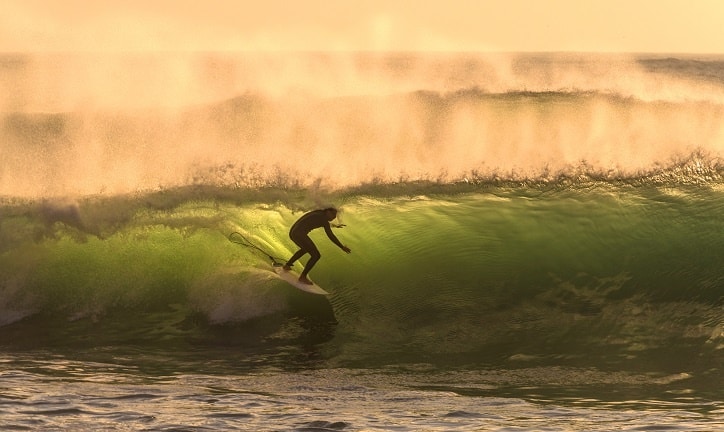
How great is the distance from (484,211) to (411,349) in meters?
3.43

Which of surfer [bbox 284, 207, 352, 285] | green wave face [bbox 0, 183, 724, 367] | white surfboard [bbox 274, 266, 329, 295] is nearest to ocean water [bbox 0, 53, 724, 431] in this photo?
green wave face [bbox 0, 183, 724, 367]

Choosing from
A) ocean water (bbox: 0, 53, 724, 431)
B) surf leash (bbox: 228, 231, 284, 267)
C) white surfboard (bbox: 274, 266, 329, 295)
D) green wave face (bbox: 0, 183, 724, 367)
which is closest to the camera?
ocean water (bbox: 0, 53, 724, 431)

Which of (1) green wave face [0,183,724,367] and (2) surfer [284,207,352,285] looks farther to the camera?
(2) surfer [284,207,352,285]

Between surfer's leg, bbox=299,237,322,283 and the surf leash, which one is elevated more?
the surf leash

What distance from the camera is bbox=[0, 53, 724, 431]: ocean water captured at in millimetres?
8945

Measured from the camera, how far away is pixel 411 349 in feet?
35.2

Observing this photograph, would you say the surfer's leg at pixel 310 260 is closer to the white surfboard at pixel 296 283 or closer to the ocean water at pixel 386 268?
the white surfboard at pixel 296 283

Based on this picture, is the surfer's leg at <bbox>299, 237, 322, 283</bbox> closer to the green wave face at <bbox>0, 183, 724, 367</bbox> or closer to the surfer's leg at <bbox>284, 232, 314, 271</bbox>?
the surfer's leg at <bbox>284, 232, 314, 271</bbox>

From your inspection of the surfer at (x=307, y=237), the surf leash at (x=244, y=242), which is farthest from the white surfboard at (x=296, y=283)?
the surf leash at (x=244, y=242)

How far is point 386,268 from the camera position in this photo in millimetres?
12586

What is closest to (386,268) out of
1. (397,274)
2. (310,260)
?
(397,274)

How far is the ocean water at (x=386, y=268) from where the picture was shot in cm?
895

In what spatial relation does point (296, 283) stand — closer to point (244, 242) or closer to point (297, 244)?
point (297, 244)

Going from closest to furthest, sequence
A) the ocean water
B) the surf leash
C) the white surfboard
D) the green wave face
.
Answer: the ocean water, the green wave face, the white surfboard, the surf leash
